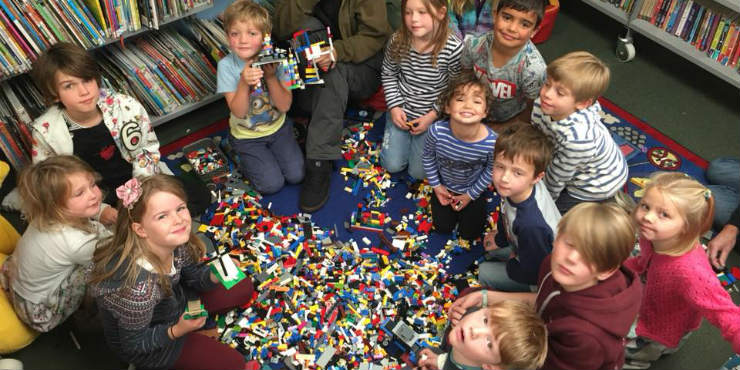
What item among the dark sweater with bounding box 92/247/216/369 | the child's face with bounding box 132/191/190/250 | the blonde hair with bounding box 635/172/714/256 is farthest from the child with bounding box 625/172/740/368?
the dark sweater with bounding box 92/247/216/369

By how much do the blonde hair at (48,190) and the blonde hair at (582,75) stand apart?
2.22 meters

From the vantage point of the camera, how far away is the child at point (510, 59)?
270 centimetres

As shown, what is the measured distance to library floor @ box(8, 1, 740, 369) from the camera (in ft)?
11.9

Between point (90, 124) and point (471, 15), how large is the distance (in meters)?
2.42

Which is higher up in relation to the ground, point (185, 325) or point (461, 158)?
point (461, 158)

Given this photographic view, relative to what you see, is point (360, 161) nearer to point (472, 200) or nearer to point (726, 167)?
point (472, 200)

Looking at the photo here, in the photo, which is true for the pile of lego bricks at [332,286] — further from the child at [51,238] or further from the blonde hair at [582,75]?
the blonde hair at [582,75]

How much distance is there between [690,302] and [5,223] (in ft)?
10.5

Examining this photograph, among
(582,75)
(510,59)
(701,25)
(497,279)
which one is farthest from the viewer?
(701,25)

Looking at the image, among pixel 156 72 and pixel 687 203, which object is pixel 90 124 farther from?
pixel 687 203

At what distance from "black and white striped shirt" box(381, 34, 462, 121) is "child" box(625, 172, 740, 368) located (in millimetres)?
1394

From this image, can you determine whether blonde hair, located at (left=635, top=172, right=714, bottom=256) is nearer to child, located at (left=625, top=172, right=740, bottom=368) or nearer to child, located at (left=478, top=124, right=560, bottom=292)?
child, located at (left=625, top=172, right=740, bottom=368)

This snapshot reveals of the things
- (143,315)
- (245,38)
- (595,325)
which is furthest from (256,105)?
(595,325)

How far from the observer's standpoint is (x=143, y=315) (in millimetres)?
2090
